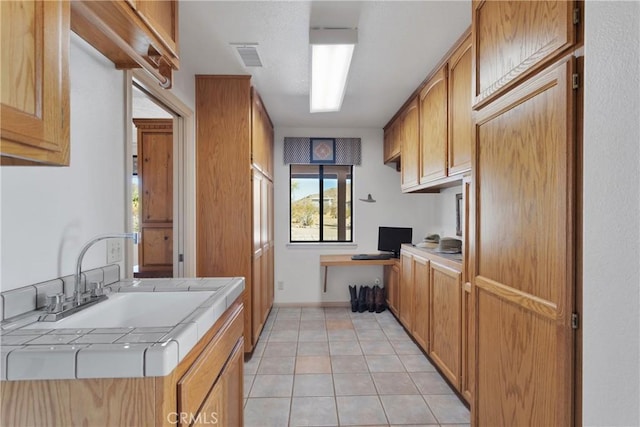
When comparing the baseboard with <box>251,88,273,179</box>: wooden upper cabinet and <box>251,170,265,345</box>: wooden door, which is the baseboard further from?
<box>251,88,273,179</box>: wooden upper cabinet

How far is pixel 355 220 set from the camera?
449 centimetres

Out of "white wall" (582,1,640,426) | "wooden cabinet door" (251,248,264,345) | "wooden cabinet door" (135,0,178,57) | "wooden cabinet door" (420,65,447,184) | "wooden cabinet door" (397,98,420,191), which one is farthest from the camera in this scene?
"wooden cabinet door" (397,98,420,191)

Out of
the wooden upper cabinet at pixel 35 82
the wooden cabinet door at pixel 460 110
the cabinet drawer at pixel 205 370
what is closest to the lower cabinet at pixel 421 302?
the wooden cabinet door at pixel 460 110

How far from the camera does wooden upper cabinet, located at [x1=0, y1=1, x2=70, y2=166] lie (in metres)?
0.68

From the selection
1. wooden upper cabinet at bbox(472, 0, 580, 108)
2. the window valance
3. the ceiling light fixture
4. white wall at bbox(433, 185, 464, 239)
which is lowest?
white wall at bbox(433, 185, 464, 239)

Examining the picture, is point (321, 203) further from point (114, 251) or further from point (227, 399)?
point (227, 399)

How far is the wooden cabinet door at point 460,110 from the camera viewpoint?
6.80 feet

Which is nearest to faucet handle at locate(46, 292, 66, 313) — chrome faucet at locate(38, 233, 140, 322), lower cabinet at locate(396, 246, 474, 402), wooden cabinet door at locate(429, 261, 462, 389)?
chrome faucet at locate(38, 233, 140, 322)

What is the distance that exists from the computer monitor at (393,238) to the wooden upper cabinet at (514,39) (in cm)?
280

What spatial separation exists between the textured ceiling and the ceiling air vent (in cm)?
4

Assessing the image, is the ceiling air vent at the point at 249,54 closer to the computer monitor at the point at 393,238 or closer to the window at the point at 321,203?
the window at the point at 321,203

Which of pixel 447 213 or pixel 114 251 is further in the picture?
pixel 447 213

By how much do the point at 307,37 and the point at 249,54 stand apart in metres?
0.49

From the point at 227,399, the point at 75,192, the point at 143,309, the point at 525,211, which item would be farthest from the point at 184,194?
the point at 525,211
